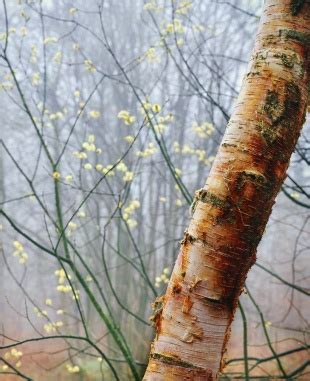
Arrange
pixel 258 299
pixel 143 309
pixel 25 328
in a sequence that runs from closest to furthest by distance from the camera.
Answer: pixel 143 309, pixel 25 328, pixel 258 299

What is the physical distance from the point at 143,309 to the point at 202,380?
882 centimetres

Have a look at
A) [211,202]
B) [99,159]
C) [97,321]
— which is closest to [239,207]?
[211,202]

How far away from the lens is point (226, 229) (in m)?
1.14

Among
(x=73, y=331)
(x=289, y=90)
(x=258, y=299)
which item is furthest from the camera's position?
(x=258, y=299)

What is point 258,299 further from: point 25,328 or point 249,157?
point 249,157

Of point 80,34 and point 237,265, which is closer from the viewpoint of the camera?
point 237,265

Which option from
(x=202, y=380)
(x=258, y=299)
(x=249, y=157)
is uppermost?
(x=258, y=299)

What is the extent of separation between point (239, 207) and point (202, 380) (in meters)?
0.48

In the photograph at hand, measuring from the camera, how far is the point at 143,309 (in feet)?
31.6

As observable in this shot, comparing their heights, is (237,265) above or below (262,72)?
below

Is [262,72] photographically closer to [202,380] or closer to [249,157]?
[249,157]

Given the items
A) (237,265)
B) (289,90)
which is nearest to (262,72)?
(289,90)

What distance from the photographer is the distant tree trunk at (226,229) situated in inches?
44.5

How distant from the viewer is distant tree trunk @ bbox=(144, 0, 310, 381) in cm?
113
